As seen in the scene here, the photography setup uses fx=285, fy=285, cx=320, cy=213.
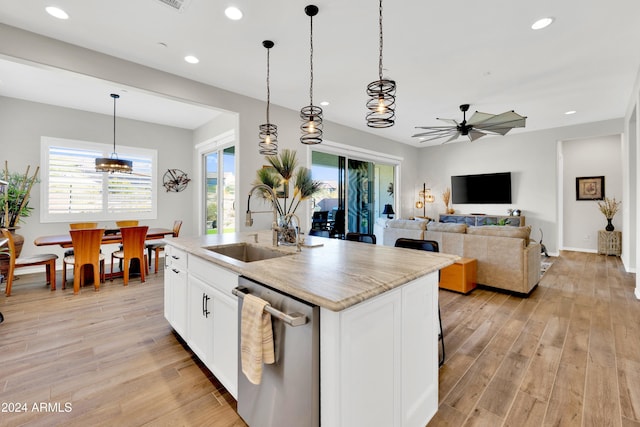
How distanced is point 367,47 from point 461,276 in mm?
2969

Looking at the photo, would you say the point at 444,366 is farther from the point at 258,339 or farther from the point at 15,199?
the point at 15,199

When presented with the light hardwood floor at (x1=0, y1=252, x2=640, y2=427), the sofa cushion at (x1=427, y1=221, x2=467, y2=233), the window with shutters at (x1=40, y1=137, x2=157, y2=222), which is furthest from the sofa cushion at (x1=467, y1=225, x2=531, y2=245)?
the window with shutters at (x1=40, y1=137, x2=157, y2=222)

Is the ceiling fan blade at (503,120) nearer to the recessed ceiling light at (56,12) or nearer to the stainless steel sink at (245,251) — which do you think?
the stainless steel sink at (245,251)

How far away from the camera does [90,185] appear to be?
17.6ft

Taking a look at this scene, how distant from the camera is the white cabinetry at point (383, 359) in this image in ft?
3.60

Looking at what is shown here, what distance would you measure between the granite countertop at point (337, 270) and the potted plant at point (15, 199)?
3901mm

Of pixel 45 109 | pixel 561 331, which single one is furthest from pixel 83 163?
pixel 561 331

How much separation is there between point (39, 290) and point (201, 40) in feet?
12.8

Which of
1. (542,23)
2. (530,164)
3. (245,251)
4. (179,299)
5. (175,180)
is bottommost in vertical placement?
(179,299)

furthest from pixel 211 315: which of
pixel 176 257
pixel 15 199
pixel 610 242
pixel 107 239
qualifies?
pixel 610 242

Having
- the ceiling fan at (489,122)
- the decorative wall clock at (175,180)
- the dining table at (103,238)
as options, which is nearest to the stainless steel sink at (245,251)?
the dining table at (103,238)

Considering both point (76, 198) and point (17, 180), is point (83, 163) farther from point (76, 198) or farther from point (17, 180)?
point (17, 180)

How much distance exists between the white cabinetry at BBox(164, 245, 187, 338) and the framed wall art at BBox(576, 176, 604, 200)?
872cm

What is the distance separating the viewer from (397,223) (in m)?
4.85
